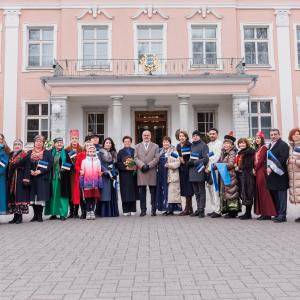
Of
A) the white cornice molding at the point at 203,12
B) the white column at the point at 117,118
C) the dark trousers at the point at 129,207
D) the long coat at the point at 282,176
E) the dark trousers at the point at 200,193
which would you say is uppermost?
the white cornice molding at the point at 203,12

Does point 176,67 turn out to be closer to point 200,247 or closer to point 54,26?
point 54,26

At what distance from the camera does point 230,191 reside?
8336 mm

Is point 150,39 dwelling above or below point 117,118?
above

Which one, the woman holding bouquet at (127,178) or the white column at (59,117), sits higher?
the white column at (59,117)

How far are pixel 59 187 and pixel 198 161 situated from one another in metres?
2.95

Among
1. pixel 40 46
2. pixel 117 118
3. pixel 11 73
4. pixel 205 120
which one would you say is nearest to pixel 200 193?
pixel 117 118

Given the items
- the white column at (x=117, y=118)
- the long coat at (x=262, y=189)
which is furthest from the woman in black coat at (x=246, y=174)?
the white column at (x=117, y=118)

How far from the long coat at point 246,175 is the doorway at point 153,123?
11228 mm

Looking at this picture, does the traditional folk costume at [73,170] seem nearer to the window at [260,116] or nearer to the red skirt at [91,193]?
the red skirt at [91,193]

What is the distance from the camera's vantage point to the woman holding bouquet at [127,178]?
8.99 metres

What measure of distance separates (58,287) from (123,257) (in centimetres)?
128

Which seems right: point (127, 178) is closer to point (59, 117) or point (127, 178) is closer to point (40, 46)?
point (59, 117)

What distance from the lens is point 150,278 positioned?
3.96 meters

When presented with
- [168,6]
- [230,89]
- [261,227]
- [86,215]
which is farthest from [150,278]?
[168,6]
